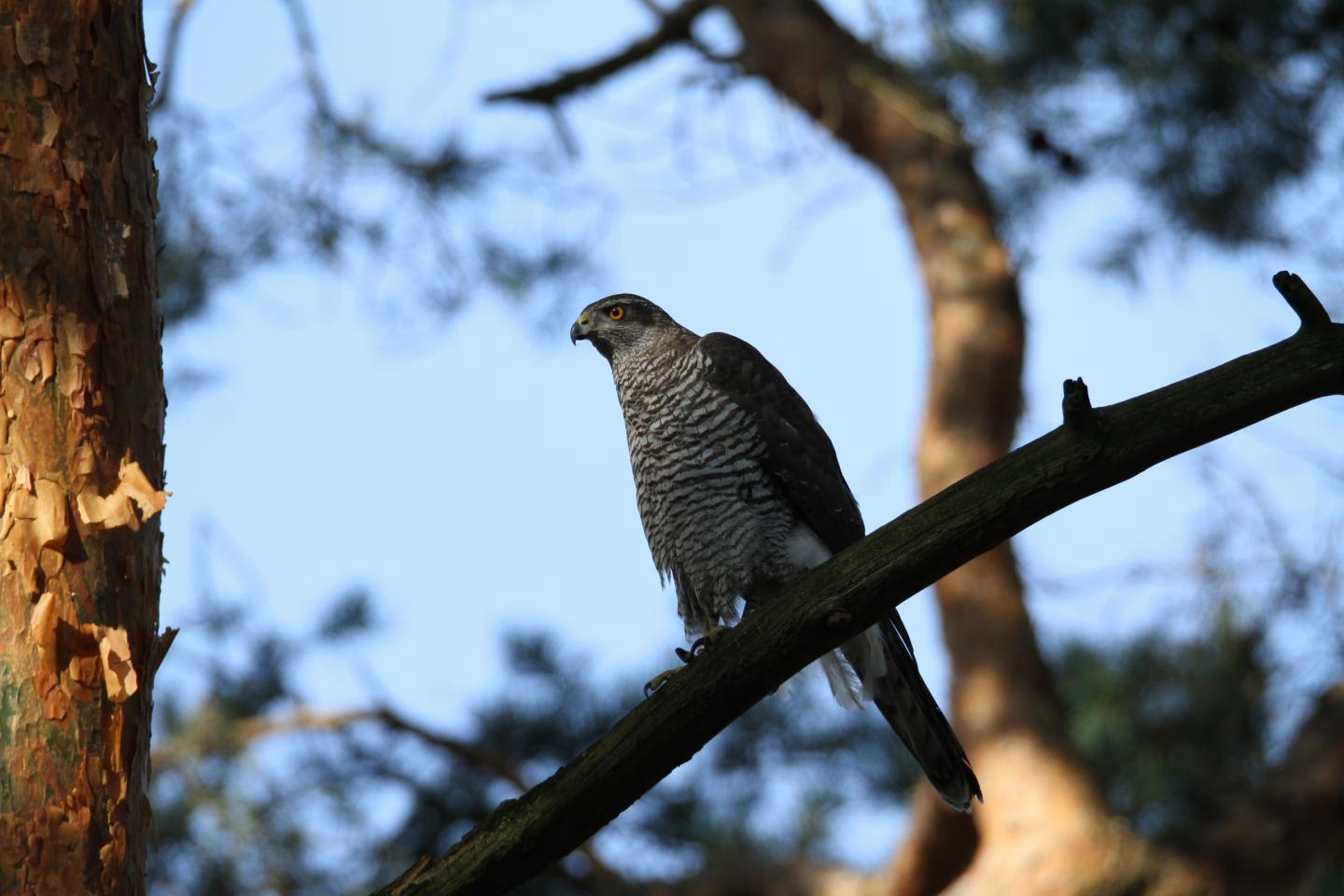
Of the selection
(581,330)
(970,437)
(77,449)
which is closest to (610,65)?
(970,437)

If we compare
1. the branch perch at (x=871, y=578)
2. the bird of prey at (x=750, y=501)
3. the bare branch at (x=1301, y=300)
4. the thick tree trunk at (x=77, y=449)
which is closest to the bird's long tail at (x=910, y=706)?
the bird of prey at (x=750, y=501)

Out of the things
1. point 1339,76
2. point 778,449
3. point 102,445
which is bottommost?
point 102,445

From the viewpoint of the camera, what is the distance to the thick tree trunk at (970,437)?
5.45 metres

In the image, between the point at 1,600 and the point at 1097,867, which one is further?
the point at 1097,867

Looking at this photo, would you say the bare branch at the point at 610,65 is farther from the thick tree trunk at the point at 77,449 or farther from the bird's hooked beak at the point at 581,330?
the thick tree trunk at the point at 77,449

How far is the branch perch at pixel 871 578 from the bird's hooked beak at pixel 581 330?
86.7 inches

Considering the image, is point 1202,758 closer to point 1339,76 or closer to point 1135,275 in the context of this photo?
point 1135,275

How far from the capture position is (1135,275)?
7535 millimetres

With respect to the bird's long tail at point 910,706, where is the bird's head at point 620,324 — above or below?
above

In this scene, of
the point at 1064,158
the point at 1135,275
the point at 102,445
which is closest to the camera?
the point at 102,445

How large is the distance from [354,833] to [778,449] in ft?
11.0

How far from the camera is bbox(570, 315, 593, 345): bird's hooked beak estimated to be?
15.5 ft

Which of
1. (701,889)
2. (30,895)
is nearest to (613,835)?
(701,889)

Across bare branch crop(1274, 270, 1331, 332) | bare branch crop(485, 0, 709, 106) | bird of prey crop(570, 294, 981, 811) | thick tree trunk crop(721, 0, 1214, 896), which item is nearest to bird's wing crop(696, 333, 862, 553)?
bird of prey crop(570, 294, 981, 811)
